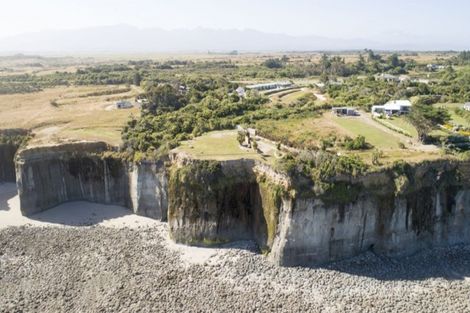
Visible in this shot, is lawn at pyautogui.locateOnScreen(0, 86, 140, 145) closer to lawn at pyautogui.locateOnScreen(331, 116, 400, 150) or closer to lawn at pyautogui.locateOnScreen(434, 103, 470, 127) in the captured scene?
lawn at pyautogui.locateOnScreen(331, 116, 400, 150)

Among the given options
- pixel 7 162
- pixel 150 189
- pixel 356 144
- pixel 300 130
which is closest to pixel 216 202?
pixel 150 189

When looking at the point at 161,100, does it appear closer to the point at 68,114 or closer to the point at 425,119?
the point at 68,114

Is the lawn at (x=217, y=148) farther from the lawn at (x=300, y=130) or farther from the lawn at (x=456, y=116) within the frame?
the lawn at (x=456, y=116)

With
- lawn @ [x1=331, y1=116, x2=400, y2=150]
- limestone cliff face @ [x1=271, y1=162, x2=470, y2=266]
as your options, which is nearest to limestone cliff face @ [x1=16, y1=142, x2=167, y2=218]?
limestone cliff face @ [x1=271, y1=162, x2=470, y2=266]

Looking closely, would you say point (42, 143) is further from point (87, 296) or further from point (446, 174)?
point (446, 174)

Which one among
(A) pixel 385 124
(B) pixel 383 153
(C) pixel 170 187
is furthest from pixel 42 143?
(A) pixel 385 124

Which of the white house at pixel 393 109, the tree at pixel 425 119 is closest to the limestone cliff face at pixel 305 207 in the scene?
the tree at pixel 425 119
